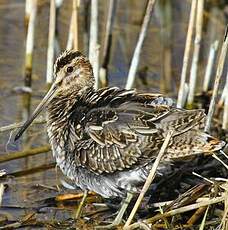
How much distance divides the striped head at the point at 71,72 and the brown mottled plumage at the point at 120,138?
0.20 meters

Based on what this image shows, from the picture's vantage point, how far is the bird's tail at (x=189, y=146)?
5078 millimetres

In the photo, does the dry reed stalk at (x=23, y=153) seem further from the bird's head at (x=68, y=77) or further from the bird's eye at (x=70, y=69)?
the bird's eye at (x=70, y=69)

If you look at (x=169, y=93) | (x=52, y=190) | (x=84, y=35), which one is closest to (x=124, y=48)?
(x=84, y=35)

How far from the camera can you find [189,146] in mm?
5098

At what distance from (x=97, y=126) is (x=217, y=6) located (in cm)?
478

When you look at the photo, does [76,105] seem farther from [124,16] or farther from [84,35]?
[124,16]

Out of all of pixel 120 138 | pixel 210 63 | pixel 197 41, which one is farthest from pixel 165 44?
pixel 120 138

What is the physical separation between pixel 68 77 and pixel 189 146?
1044 millimetres

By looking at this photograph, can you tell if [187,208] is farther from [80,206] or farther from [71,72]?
[71,72]

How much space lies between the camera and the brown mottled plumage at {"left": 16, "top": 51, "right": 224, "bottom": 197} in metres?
5.11

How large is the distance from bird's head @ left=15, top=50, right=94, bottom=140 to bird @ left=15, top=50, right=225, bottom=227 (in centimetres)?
19

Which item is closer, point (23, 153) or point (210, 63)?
point (23, 153)

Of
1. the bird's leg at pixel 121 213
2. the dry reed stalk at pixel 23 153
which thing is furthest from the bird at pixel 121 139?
the dry reed stalk at pixel 23 153

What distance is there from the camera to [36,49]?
27.7 feet
